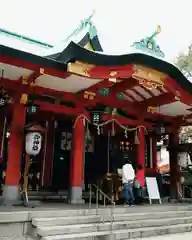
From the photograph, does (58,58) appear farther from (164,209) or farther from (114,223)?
(164,209)

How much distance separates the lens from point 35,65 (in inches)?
283

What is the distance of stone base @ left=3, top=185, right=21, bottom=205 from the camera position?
24.9 ft

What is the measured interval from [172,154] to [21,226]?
8380 mm

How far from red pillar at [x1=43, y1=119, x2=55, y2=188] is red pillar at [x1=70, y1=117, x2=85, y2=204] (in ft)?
9.49

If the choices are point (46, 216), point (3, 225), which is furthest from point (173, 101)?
point (3, 225)

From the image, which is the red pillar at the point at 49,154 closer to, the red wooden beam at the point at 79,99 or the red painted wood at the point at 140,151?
the red wooden beam at the point at 79,99

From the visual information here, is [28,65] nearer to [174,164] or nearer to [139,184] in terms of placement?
[139,184]

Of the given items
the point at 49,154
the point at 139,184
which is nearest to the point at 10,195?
the point at 49,154

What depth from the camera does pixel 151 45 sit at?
10.0 meters

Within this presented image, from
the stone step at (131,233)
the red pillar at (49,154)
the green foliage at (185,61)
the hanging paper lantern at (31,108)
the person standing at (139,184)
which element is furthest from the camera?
the green foliage at (185,61)

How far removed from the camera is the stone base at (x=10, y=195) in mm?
7596

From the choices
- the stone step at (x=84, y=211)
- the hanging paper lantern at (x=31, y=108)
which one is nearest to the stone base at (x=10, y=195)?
the stone step at (x=84, y=211)

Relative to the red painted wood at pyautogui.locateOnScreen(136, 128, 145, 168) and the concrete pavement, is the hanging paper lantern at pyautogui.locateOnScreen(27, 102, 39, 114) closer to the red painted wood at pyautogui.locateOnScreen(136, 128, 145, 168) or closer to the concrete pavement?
the red painted wood at pyautogui.locateOnScreen(136, 128, 145, 168)

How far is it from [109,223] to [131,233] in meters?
0.58
